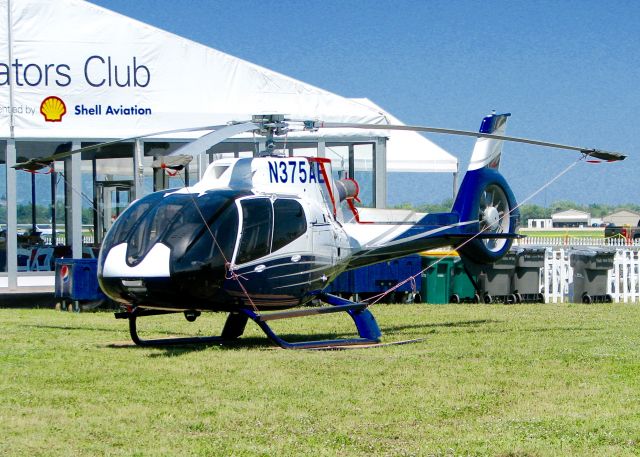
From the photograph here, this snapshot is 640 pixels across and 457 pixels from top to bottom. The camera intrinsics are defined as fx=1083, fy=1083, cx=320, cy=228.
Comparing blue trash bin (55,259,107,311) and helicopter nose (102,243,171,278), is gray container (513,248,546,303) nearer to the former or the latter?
blue trash bin (55,259,107,311)

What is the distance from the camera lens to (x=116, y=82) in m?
20.3

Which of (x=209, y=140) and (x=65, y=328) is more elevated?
(x=209, y=140)

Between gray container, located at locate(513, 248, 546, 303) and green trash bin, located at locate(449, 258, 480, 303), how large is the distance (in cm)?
109

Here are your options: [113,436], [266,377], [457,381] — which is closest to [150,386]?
[266,377]

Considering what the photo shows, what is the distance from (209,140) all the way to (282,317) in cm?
282

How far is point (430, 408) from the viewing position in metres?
9.18

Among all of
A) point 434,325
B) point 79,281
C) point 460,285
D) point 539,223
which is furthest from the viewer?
point 539,223

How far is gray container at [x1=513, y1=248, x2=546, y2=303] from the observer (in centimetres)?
2233

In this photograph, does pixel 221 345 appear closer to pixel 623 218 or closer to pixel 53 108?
pixel 53 108

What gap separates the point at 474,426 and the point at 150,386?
3486 mm

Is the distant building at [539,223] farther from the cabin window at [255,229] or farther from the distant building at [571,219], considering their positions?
the cabin window at [255,229]

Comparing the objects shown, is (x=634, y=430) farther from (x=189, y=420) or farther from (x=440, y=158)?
(x=440, y=158)

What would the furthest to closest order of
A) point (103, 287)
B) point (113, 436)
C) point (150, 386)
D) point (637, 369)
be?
point (103, 287), point (637, 369), point (150, 386), point (113, 436)

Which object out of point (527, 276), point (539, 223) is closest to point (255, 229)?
point (527, 276)
